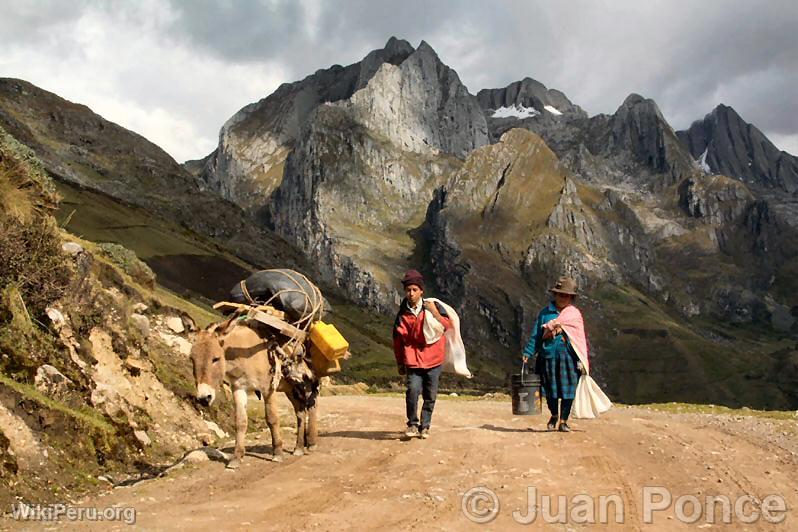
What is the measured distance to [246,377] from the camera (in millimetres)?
12992

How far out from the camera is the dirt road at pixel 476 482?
916cm

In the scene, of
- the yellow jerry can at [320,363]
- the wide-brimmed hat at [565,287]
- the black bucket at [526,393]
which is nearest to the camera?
the yellow jerry can at [320,363]

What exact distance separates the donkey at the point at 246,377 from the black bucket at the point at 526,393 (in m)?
6.08

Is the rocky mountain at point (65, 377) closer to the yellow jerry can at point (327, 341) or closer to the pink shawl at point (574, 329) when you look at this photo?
the yellow jerry can at point (327, 341)

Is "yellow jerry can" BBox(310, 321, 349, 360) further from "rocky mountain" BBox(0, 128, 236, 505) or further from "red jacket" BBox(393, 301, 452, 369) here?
"rocky mountain" BBox(0, 128, 236, 505)

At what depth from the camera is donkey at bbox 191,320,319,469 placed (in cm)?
1201

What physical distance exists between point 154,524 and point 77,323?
754 cm

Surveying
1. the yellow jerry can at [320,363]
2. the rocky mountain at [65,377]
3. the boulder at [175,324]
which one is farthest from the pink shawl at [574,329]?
the boulder at [175,324]

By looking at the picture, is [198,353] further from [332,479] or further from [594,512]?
[594,512]

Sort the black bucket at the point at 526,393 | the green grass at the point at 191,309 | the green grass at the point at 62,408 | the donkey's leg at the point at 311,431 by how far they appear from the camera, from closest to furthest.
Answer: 1. the green grass at the point at 62,408
2. the donkey's leg at the point at 311,431
3. the black bucket at the point at 526,393
4. the green grass at the point at 191,309

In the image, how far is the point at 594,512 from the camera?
949 cm

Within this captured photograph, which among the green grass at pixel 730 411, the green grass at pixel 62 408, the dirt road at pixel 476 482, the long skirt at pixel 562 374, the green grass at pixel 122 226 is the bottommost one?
the dirt road at pixel 476 482

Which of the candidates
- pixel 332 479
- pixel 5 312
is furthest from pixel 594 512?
pixel 5 312

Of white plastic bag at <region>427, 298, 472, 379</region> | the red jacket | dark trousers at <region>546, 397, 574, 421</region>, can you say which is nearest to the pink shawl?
dark trousers at <region>546, 397, 574, 421</region>
